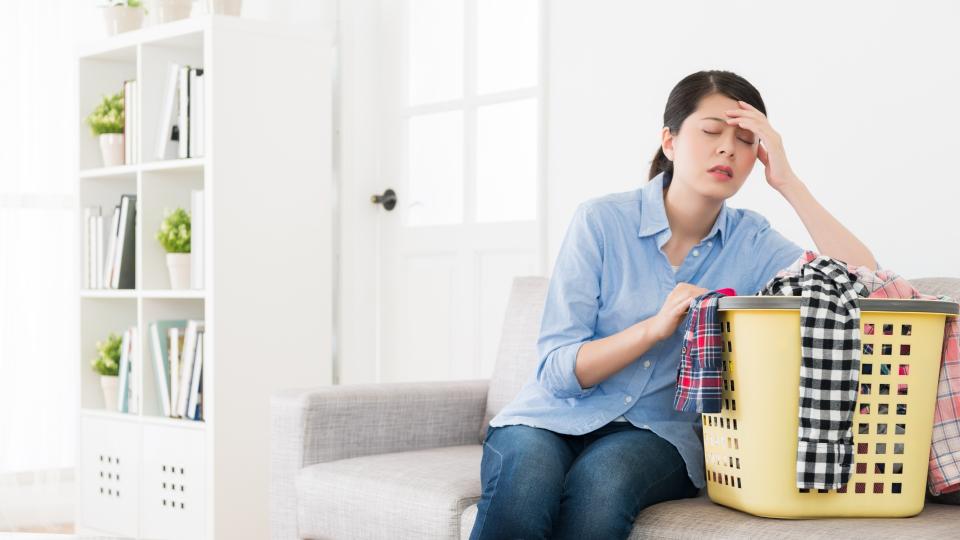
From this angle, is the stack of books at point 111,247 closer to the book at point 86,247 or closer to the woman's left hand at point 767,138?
the book at point 86,247

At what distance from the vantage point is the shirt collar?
1.93 meters

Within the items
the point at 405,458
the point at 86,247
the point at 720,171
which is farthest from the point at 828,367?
the point at 86,247

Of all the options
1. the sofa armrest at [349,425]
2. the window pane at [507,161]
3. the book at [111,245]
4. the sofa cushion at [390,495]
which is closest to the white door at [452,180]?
the window pane at [507,161]

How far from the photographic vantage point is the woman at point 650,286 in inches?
70.3

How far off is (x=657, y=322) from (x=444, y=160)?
78.7 inches

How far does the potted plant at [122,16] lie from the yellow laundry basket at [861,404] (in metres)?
2.53

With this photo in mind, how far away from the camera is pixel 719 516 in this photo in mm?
1670

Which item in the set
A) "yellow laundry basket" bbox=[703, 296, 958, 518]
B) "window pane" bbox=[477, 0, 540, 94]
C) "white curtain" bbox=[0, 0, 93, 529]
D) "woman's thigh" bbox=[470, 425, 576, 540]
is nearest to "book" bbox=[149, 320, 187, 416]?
"white curtain" bbox=[0, 0, 93, 529]

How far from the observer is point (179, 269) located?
3.36 metres

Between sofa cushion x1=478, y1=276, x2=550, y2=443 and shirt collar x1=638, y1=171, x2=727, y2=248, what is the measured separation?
1.76ft

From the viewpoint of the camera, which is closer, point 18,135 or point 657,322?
point 657,322

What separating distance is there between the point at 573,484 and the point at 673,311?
29cm

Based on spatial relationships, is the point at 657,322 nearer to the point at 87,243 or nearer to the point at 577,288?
the point at 577,288

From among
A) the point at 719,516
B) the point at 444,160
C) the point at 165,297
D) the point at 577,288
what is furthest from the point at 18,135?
the point at 719,516
